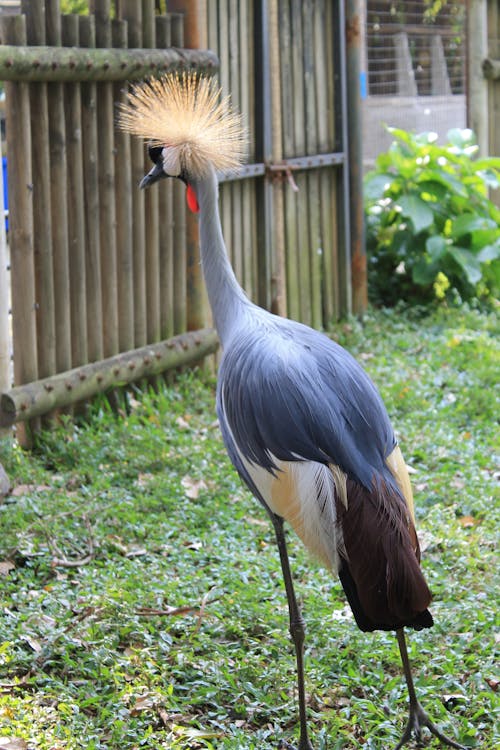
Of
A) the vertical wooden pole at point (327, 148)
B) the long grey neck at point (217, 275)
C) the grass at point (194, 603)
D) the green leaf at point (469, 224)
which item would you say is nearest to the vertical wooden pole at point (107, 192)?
the grass at point (194, 603)

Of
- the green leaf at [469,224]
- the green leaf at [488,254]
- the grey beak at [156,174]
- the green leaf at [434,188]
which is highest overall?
the green leaf at [434,188]

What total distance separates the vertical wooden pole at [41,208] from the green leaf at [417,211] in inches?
143

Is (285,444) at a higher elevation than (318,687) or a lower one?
higher

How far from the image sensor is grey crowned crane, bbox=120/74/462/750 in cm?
306

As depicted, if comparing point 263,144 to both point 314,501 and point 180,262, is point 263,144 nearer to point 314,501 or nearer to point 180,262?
point 180,262

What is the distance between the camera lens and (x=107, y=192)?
5828 millimetres

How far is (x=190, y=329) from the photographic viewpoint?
6.60 m

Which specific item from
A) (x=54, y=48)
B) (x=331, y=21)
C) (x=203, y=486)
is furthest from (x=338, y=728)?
(x=331, y=21)

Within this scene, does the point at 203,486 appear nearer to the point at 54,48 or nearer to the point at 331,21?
the point at 54,48

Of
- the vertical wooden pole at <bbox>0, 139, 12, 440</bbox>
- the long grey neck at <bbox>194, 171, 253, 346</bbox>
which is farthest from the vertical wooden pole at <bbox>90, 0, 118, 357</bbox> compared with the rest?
the long grey neck at <bbox>194, 171, 253, 346</bbox>

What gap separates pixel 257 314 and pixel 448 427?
2387mm

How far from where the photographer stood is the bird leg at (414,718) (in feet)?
10.7

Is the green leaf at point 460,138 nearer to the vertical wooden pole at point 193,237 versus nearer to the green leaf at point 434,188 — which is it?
the green leaf at point 434,188

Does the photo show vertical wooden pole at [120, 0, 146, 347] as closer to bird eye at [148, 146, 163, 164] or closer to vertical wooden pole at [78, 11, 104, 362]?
vertical wooden pole at [78, 11, 104, 362]
